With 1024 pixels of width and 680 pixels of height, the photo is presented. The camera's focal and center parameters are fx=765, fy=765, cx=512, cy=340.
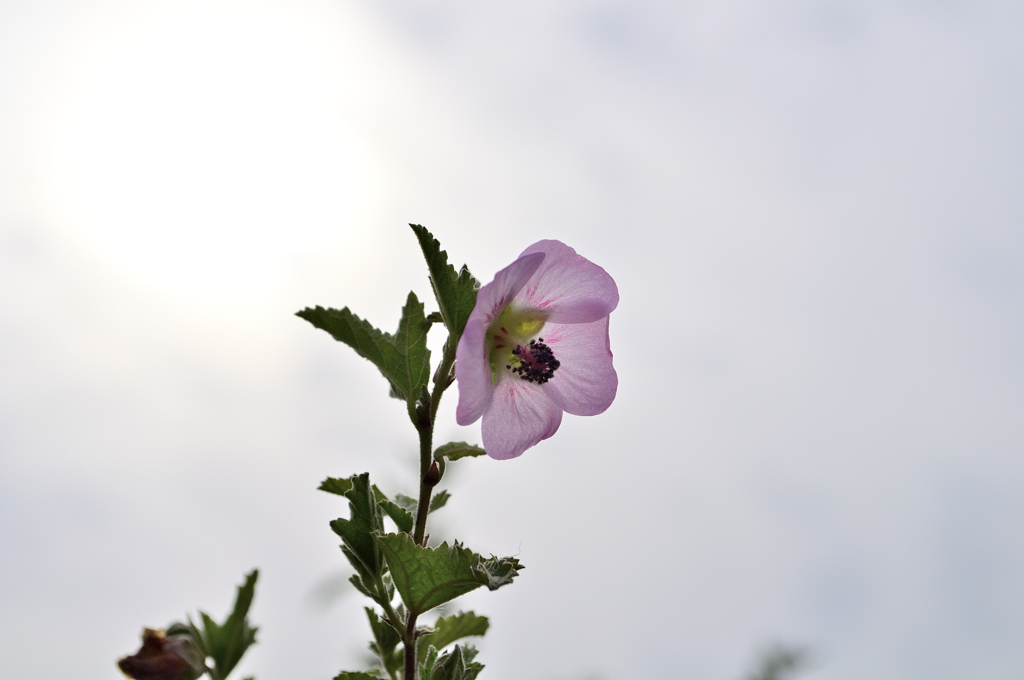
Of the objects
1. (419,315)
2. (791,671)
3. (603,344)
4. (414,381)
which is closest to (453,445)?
(414,381)

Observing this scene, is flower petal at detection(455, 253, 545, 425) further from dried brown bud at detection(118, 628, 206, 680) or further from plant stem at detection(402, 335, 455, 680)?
dried brown bud at detection(118, 628, 206, 680)

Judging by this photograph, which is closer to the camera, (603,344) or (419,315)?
(419,315)

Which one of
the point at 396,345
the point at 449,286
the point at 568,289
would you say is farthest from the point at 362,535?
the point at 568,289

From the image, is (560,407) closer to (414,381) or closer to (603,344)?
(603,344)

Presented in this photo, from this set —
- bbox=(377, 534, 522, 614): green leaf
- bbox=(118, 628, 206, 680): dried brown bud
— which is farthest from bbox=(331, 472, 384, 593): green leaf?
bbox=(118, 628, 206, 680): dried brown bud

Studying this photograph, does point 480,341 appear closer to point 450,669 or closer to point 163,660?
point 450,669

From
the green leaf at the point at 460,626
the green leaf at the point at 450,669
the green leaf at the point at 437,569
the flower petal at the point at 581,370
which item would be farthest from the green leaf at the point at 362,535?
the flower petal at the point at 581,370

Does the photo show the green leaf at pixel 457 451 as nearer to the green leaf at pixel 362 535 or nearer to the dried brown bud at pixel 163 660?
the green leaf at pixel 362 535
